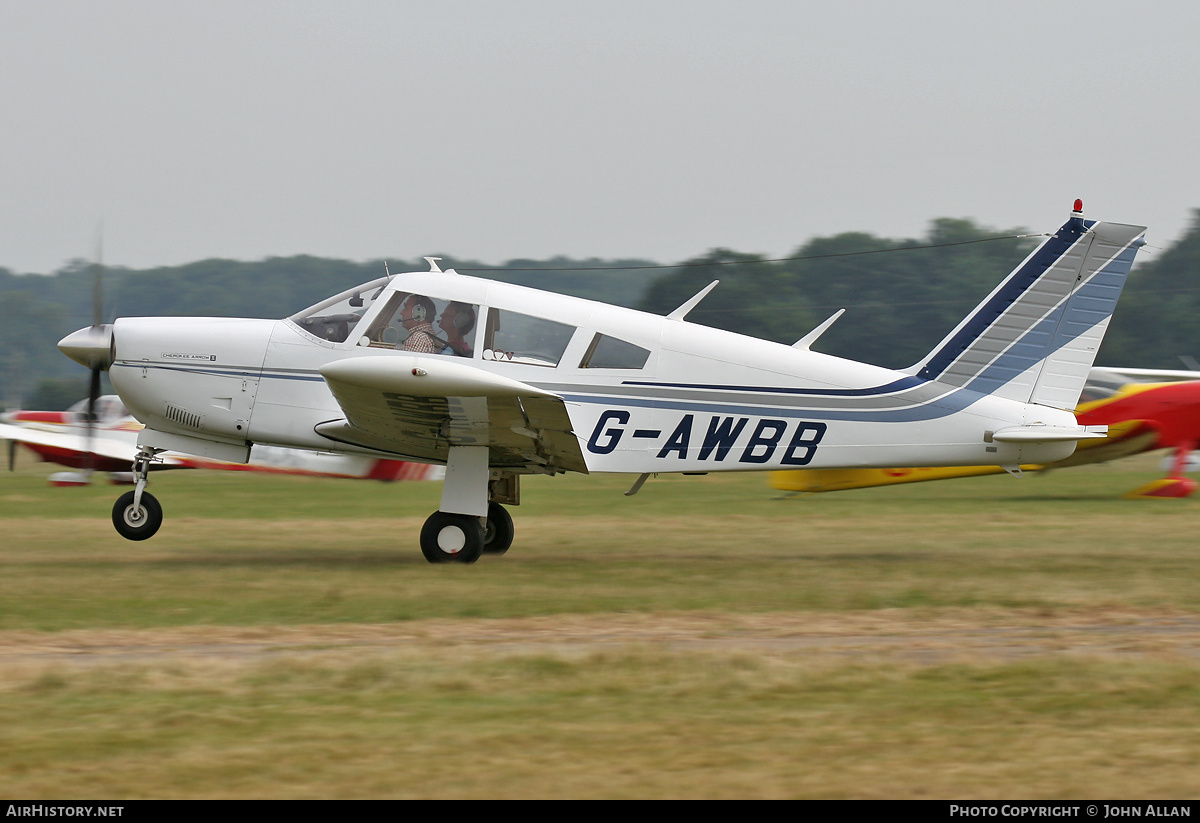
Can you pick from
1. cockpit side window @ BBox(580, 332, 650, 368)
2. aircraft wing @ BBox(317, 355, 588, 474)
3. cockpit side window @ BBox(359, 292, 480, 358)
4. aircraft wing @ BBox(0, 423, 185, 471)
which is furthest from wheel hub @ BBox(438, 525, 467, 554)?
aircraft wing @ BBox(0, 423, 185, 471)

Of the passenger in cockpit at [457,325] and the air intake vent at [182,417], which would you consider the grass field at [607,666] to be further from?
the passenger in cockpit at [457,325]

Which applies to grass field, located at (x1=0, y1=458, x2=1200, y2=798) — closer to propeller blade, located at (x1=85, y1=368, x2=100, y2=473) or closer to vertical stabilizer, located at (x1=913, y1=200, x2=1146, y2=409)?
propeller blade, located at (x1=85, y1=368, x2=100, y2=473)

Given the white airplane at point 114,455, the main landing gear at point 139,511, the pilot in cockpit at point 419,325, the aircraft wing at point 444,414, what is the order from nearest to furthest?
1. the aircraft wing at point 444,414
2. the pilot in cockpit at point 419,325
3. the main landing gear at point 139,511
4. the white airplane at point 114,455

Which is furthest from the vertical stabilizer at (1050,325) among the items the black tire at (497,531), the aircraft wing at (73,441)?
the aircraft wing at (73,441)

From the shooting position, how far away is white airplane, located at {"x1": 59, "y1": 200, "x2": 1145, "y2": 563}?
9.38 meters

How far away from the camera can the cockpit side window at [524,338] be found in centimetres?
934

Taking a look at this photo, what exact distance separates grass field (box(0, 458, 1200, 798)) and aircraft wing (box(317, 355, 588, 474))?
0.97 m

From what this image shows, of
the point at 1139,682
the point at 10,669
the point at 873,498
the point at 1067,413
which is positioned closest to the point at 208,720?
the point at 10,669

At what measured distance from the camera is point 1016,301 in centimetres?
977

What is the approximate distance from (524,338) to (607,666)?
13.5 feet

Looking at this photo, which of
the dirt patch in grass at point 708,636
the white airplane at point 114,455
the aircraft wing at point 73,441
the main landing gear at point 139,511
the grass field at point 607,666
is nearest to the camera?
the grass field at point 607,666

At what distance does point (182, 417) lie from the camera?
9.73 metres

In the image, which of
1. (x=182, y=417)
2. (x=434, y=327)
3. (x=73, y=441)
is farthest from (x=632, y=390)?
(x=73, y=441)

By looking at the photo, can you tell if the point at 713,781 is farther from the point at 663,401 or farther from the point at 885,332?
the point at 885,332
